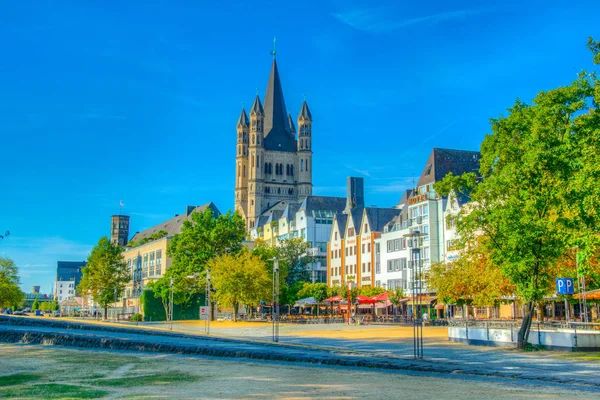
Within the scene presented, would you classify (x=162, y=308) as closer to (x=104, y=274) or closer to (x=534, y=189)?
(x=104, y=274)

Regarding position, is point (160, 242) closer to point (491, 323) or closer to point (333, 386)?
point (491, 323)

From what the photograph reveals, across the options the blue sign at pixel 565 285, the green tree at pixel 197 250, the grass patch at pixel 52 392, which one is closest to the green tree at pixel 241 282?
the green tree at pixel 197 250

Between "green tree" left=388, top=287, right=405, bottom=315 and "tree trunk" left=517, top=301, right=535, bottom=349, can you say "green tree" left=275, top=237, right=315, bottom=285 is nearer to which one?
"green tree" left=388, top=287, right=405, bottom=315

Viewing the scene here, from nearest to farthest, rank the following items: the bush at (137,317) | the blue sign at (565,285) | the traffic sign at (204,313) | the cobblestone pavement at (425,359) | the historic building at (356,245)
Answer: the cobblestone pavement at (425,359) → the blue sign at (565,285) → the traffic sign at (204,313) → the bush at (137,317) → the historic building at (356,245)

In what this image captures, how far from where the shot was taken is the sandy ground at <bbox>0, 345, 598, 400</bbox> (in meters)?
19.7

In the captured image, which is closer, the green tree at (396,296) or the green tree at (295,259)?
the green tree at (396,296)

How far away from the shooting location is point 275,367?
90.9 feet

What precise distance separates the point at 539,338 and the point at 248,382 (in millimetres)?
19522

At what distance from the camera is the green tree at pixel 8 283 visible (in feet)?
360

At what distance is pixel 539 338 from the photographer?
118ft

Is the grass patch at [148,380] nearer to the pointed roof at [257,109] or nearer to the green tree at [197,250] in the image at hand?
the green tree at [197,250]

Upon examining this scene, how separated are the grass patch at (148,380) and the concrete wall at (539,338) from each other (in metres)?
19.5

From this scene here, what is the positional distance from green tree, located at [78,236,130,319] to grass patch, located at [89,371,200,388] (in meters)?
92.4

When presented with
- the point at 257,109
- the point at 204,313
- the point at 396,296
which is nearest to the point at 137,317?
the point at 396,296
